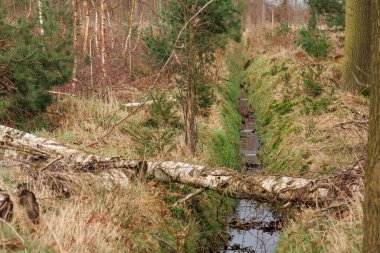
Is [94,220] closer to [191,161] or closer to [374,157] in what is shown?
[374,157]

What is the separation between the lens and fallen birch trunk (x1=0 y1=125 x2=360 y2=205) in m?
5.33

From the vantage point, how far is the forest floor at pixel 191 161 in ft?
14.3

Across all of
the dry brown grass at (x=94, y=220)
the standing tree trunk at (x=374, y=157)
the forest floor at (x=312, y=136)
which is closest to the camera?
the standing tree trunk at (x=374, y=157)

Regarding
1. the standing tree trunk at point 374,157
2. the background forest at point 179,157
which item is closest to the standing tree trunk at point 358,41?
the background forest at point 179,157

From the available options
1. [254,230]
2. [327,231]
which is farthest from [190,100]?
[327,231]

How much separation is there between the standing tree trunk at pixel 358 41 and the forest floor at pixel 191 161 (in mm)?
476

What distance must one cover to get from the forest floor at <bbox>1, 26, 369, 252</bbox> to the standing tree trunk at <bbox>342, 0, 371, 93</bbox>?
1.56ft

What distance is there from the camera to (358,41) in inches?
408

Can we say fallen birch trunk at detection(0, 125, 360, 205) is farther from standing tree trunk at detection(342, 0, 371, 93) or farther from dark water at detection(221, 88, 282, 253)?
standing tree trunk at detection(342, 0, 371, 93)

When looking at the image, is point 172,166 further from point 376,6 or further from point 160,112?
point 376,6

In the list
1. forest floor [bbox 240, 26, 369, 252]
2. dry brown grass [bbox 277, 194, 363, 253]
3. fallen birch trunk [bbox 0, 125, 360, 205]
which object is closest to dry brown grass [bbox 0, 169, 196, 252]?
fallen birch trunk [bbox 0, 125, 360, 205]

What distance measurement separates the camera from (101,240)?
422 centimetres

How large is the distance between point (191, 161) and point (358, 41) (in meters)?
5.32

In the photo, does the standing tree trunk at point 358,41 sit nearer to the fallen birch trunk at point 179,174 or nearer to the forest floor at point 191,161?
the forest floor at point 191,161
